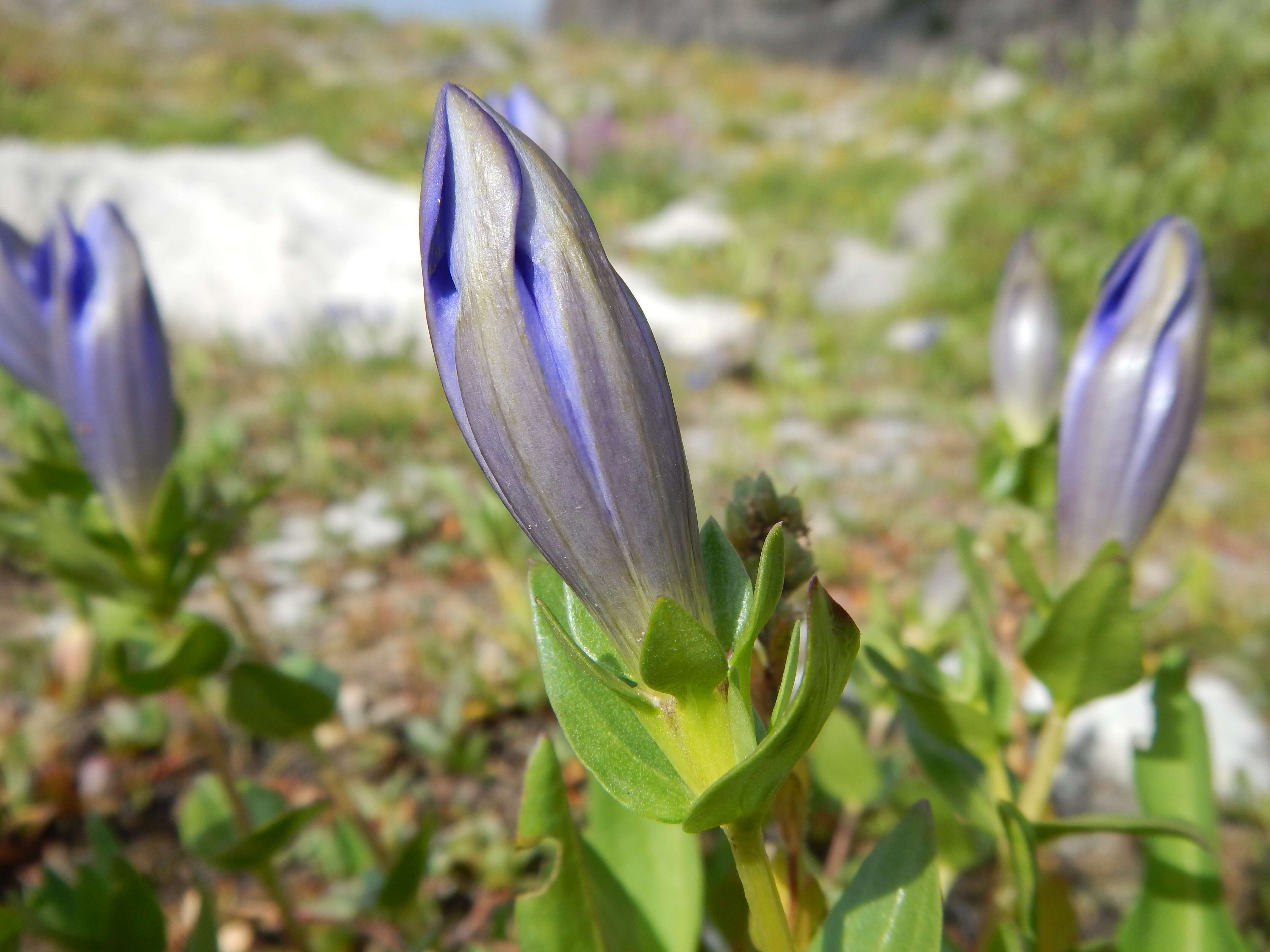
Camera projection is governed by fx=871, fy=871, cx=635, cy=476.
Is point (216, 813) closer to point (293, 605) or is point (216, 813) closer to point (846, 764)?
point (846, 764)

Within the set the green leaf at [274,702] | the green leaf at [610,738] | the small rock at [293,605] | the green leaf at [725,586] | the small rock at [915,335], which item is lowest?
the small rock at [293,605]

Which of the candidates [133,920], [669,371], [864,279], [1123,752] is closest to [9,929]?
[133,920]

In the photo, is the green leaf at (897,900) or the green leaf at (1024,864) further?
the green leaf at (1024,864)

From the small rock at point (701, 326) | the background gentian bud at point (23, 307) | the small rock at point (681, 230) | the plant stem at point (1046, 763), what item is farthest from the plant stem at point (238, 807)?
the small rock at point (681, 230)

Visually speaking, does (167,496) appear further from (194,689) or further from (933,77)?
(933,77)

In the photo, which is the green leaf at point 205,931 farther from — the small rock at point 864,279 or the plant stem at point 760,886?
the small rock at point 864,279

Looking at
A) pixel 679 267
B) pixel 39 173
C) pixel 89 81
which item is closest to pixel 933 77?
pixel 679 267
